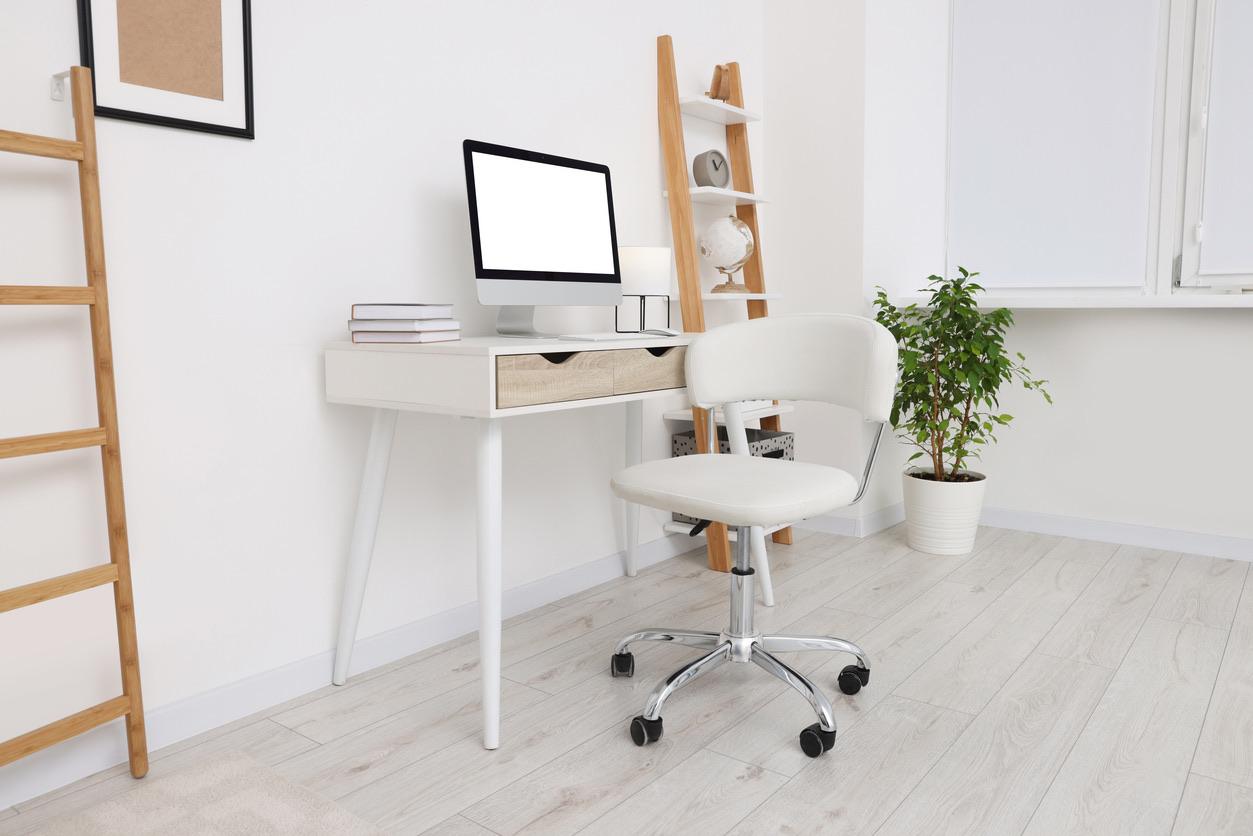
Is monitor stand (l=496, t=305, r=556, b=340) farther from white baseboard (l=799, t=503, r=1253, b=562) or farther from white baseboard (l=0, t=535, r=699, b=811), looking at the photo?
white baseboard (l=799, t=503, r=1253, b=562)

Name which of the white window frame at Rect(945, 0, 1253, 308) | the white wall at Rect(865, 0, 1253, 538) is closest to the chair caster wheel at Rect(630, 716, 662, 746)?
the white wall at Rect(865, 0, 1253, 538)

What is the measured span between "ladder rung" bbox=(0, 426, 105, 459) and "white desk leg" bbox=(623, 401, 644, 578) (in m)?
1.48

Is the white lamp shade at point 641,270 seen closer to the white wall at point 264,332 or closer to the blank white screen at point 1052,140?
the white wall at point 264,332

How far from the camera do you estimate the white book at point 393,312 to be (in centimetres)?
183

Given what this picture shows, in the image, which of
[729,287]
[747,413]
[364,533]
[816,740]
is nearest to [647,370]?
[364,533]

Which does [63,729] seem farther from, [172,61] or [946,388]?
[946,388]

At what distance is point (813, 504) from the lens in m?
1.71

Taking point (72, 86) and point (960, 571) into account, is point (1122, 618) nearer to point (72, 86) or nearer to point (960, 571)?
point (960, 571)

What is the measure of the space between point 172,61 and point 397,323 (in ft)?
2.02

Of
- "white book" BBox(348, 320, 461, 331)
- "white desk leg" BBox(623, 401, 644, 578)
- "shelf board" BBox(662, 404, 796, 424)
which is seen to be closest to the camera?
"white book" BBox(348, 320, 461, 331)

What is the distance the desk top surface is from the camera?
1.64 metres

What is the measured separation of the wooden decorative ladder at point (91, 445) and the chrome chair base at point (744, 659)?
902 mm

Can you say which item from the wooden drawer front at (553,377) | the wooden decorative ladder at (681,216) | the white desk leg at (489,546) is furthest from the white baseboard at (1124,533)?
the white desk leg at (489,546)

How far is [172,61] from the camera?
1666mm
